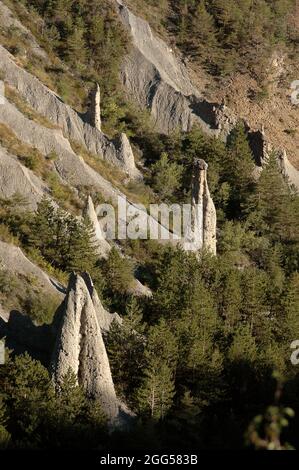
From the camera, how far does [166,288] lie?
142ft

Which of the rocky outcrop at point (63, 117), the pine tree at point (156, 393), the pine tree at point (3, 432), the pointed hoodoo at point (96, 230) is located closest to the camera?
the pine tree at point (3, 432)

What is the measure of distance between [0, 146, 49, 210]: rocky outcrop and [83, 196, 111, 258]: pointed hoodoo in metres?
3.15

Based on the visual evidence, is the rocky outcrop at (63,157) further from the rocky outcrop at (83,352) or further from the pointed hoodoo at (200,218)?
the rocky outcrop at (83,352)

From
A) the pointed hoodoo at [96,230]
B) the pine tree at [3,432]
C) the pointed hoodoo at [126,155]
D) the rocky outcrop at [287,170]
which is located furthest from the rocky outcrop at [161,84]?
the pine tree at [3,432]

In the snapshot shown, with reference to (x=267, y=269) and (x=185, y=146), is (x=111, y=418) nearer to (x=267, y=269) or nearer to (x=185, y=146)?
(x=267, y=269)

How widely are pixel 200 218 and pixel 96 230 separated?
10022mm

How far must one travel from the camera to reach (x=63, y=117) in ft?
202

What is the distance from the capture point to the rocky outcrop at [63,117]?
60.9 m

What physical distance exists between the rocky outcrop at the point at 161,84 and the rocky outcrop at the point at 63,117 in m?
11.0

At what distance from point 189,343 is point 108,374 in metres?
6.25

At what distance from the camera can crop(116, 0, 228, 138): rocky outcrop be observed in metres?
71.2

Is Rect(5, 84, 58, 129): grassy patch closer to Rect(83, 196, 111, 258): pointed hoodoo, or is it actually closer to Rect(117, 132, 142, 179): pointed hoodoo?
Rect(117, 132, 142, 179): pointed hoodoo

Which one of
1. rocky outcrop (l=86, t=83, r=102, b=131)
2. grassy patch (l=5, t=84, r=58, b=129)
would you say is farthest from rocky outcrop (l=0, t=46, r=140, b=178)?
grassy patch (l=5, t=84, r=58, b=129)

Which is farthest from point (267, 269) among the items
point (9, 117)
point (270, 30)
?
point (270, 30)
